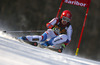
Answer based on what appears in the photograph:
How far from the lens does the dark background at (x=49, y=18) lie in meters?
5.28

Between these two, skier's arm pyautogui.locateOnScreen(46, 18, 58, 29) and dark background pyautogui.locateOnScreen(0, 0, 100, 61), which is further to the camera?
dark background pyautogui.locateOnScreen(0, 0, 100, 61)

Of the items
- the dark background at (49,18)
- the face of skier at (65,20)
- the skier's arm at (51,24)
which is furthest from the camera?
the dark background at (49,18)

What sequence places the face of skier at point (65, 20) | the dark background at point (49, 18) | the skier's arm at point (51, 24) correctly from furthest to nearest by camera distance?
the dark background at point (49, 18), the face of skier at point (65, 20), the skier's arm at point (51, 24)

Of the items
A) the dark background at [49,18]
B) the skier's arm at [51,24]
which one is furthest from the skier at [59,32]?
the dark background at [49,18]

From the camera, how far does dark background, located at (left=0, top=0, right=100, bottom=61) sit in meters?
5.28

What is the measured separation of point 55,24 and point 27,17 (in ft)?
8.05

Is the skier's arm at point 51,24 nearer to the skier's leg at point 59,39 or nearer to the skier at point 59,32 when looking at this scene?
the skier at point 59,32

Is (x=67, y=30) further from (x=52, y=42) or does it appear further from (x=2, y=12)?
(x=2, y=12)

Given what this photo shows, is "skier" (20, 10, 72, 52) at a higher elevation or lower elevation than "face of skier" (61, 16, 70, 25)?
lower

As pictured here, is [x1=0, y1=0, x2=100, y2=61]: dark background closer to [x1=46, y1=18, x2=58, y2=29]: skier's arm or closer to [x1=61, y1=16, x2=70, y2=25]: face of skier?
[x1=61, y1=16, x2=70, y2=25]: face of skier

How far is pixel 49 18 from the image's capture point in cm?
546

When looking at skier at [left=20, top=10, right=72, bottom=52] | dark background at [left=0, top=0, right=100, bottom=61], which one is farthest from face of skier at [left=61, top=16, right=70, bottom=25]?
dark background at [left=0, top=0, right=100, bottom=61]

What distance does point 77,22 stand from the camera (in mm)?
5414

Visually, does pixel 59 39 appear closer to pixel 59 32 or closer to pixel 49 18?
pixel 59 32
